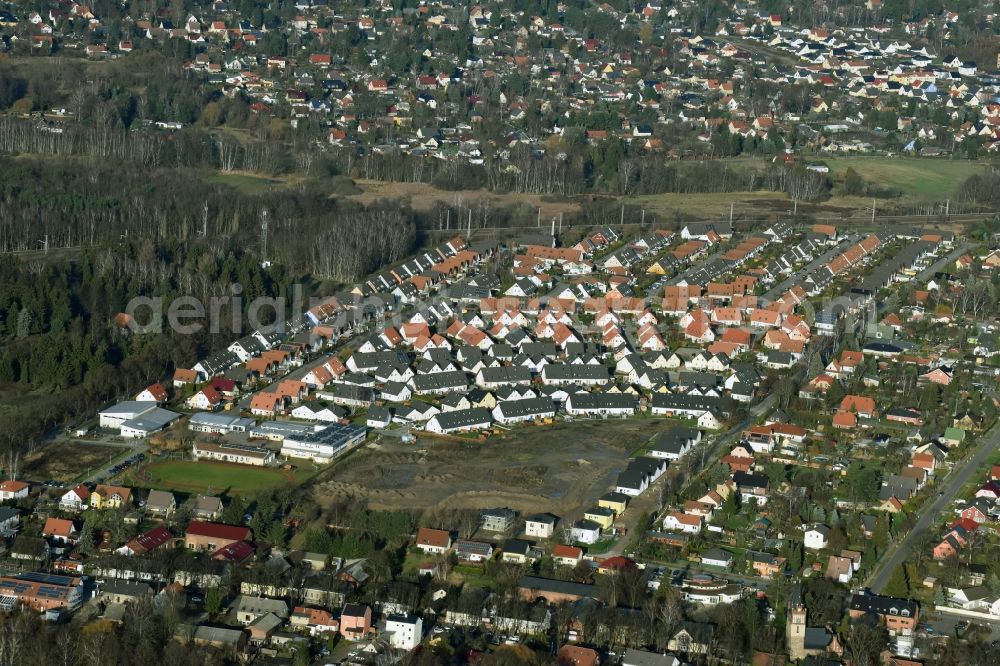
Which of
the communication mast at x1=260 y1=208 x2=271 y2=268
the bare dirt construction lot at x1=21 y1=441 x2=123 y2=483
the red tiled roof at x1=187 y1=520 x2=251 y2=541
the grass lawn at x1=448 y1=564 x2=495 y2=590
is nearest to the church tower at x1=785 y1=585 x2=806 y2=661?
the grass lawn at x1=448 y1=564 x2=495 y2=590

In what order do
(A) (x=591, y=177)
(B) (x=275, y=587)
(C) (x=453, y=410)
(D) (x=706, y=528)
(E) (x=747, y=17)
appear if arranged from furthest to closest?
(E) (x=747, y=17)
(A) (x=591, y=177)
(C) (x=453, y=410)
(D) (x=706, y=528)
(B) (x=275, y=587)

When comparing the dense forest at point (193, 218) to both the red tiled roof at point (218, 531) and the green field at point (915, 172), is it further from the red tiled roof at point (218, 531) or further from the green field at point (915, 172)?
the green field at point (915, 172)

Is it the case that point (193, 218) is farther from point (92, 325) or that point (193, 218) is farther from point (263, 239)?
point (92, 325)

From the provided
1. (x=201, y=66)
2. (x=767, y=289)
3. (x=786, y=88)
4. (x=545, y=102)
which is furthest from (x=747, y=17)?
(x=767, y=289)

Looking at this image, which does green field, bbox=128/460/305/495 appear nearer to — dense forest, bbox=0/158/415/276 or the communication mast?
dense forest, bbox=0/158/415/276

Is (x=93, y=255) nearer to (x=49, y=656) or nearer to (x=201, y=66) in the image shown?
(x=49, y=656)

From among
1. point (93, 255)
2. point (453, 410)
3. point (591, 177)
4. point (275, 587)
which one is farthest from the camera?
point (591, 177)
